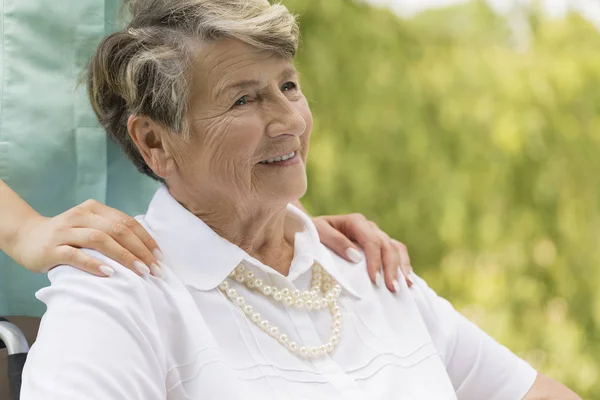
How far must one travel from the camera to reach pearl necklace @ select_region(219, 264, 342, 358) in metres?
1.58

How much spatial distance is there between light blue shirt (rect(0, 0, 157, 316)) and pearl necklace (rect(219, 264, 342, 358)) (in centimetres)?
40

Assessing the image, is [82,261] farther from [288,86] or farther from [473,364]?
[473,364]

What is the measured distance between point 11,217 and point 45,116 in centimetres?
26

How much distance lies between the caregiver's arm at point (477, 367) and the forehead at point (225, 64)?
1.94 ft

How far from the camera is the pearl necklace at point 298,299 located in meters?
1.58

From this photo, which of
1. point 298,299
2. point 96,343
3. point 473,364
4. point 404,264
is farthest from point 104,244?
point 473,364

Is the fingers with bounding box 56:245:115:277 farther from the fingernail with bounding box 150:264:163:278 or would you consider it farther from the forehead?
the forehead

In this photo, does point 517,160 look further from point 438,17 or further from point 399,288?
point 399,288

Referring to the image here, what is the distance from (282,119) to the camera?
62.5 inches

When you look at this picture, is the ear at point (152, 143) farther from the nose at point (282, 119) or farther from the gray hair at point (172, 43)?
the nose at point (282, 119)

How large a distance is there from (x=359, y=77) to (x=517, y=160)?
26.8 inches

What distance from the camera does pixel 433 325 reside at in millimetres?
1826

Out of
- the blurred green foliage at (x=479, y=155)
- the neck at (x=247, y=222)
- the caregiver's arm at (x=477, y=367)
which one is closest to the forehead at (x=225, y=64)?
the neck at (x=247, y=222)

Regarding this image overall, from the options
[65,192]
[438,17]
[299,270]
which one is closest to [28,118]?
[65,192]
